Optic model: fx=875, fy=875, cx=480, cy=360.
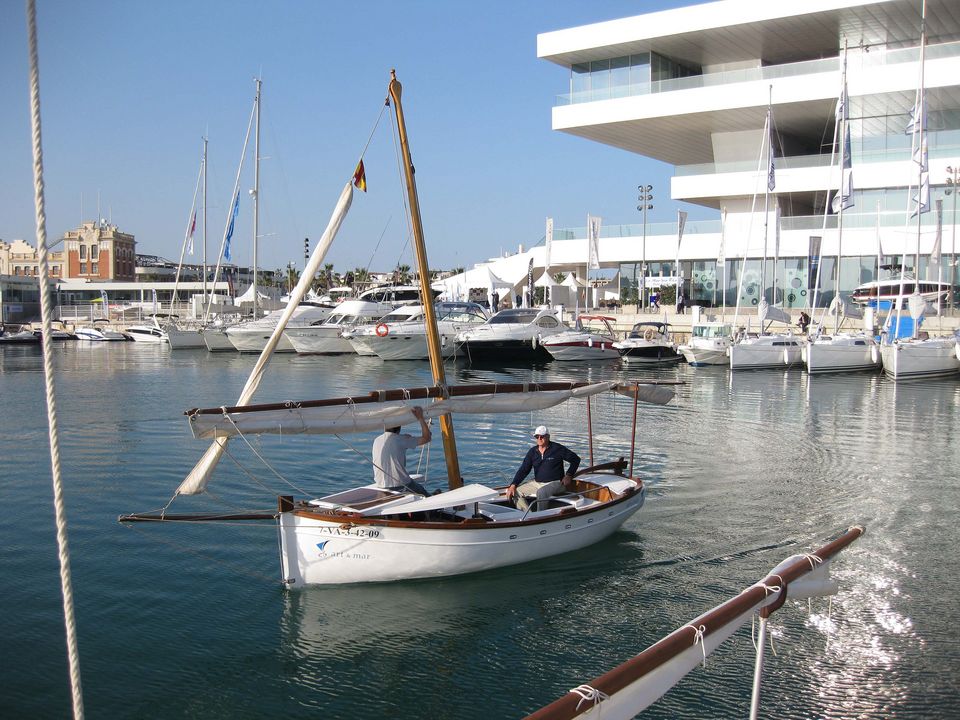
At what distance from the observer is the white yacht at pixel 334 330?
5584 centimetres

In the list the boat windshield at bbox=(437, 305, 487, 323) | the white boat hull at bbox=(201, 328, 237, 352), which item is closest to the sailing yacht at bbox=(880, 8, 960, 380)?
the boat windshield at bbox=(437, 305, 487, 323)

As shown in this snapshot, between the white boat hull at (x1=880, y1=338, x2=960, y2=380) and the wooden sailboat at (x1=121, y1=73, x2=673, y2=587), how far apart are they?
32414mm

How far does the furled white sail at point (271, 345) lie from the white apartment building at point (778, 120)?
120ft

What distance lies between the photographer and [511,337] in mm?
48938

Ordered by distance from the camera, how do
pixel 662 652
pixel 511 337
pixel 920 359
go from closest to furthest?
pixel 662 652 → pixel 920 359 → pixel 511 337

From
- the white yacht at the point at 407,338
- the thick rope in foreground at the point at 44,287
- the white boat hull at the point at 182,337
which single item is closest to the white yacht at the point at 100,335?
the white boat hull at the point at 182,337

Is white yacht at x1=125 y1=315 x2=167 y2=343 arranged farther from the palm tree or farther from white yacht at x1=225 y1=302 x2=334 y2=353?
the palm tree

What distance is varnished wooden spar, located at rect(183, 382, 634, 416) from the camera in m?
11.7

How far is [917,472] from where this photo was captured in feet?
67.6

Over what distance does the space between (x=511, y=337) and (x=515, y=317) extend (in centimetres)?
181

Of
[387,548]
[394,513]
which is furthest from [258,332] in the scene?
[387,548]

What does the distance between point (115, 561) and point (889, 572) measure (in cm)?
1209

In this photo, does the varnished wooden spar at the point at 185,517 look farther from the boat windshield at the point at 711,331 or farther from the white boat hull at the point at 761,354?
the boat windshield at the point at 711,331

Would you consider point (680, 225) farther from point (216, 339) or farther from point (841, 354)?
point (216, 339)
